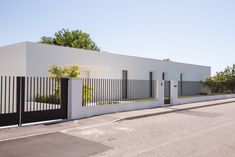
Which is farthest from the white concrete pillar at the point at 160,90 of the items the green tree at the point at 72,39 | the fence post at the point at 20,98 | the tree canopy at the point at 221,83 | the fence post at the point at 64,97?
the green tree at the point at 72,39

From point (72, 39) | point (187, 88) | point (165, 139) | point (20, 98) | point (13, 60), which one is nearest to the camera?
point (165, 139)

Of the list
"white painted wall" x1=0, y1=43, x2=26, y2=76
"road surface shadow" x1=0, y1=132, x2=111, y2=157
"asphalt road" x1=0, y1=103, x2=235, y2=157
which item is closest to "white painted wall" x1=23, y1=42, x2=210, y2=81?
"white painted wall" x1=0, y1=43, x2=26, y2=76

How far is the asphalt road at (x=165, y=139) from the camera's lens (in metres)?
5.89

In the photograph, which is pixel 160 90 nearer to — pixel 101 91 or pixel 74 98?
pixel 101 91

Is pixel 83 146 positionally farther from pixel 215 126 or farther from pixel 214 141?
pixel 215 126

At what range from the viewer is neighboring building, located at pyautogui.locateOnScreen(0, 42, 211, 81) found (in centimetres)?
1536

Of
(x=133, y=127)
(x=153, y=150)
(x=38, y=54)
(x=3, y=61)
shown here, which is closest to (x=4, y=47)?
(x=3, y=61)

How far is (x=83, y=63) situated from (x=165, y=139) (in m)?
12.5

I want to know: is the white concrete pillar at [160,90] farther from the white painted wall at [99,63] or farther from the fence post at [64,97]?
the fence post at [64,97]

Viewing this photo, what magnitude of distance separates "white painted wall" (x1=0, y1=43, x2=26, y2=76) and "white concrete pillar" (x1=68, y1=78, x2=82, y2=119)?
596cm

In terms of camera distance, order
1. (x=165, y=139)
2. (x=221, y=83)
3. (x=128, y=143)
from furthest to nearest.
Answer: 1. (x=221, y=83)
2. (x=165, y=139)
3. (x=128, y=143)

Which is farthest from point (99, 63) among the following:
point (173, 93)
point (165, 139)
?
point (165, 139)

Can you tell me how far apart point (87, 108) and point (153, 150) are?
5.81 m

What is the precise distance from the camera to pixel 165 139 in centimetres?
731
